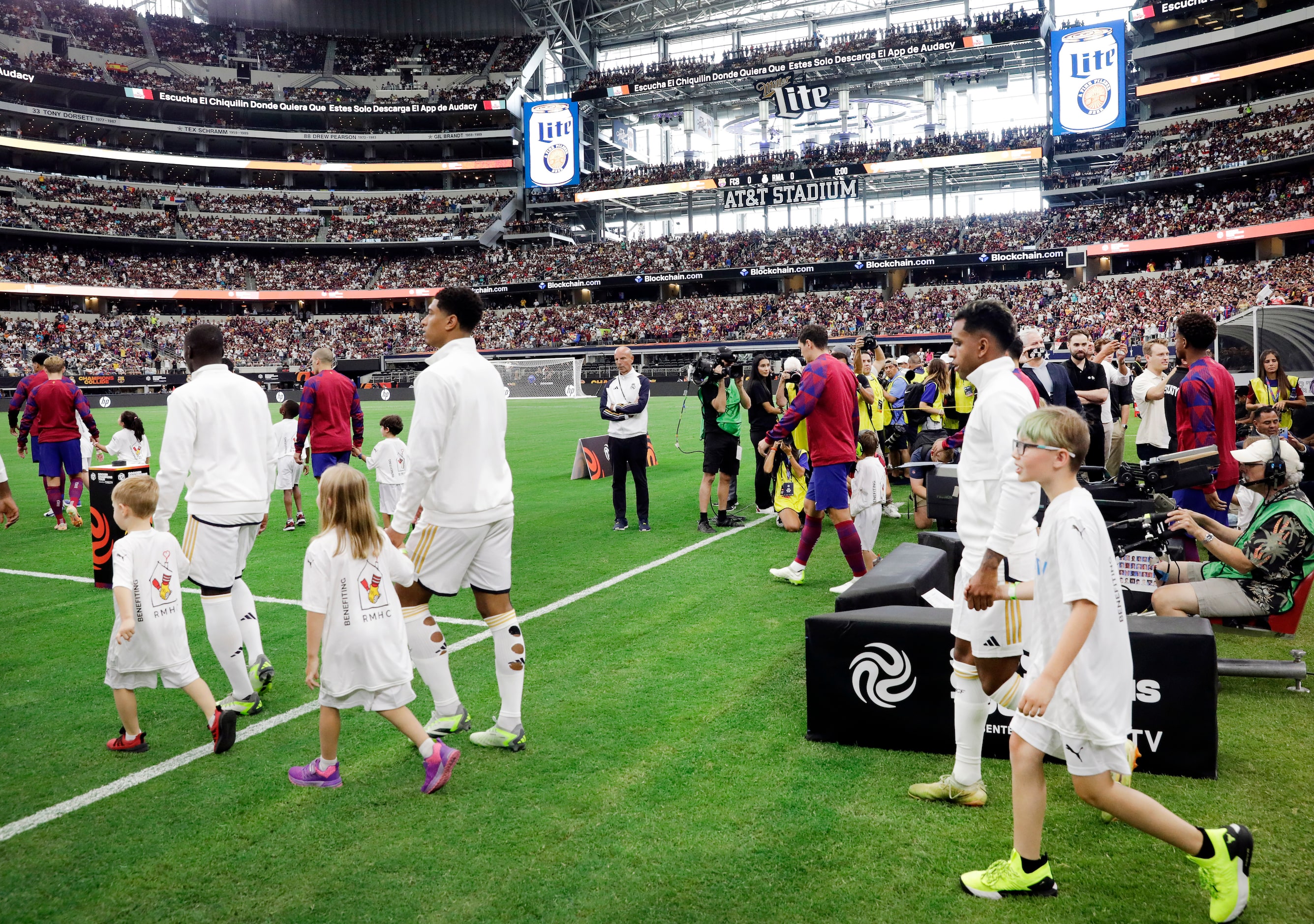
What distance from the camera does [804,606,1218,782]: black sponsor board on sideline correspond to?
400 cm

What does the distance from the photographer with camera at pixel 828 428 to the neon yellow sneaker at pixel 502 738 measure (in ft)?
11.3

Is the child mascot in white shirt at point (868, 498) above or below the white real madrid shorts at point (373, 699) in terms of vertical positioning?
above

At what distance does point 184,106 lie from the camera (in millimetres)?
62469

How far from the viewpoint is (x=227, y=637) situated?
16.4 ft

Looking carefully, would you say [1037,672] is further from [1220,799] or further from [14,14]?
[14,14]

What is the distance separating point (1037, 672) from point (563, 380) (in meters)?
42.9

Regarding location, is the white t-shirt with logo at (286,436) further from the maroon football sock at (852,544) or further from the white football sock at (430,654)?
the white football sock at (430,654)

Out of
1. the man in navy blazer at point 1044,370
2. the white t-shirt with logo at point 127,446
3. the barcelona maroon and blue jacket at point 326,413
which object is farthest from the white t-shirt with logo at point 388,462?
the man in navy blazer at point 1044,370

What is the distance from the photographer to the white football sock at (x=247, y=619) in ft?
17.7

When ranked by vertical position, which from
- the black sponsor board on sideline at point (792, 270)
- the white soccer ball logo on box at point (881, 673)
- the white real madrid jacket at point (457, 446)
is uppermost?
the black sponsor board on sideline at point (792, 270)

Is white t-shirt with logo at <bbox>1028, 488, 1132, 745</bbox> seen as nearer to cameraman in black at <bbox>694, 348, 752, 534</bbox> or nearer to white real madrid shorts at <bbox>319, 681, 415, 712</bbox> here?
white real madrid shorts at <bbox>319, 681, 415, 712</bbox>

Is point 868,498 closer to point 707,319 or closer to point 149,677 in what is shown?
point 149,677

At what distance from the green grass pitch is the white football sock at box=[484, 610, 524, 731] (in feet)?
0.70

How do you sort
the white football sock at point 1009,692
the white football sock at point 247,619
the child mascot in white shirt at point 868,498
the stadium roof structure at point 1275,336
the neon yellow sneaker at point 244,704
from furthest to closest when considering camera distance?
the stadium roof structure at point 1275,336
the child mascot in white shirt at point 868,498
the white football sock at point 247,619
the neon yellow sneaker at point 244,704
the white football sock at point 1009,692
